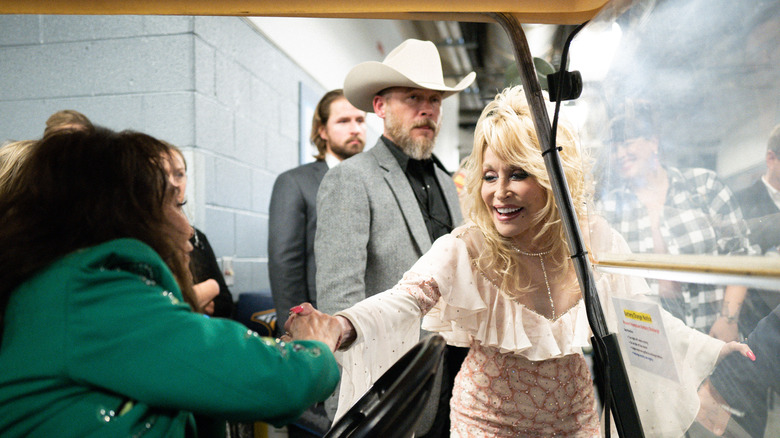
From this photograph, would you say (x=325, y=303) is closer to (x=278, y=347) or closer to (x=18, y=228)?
(x=278, y=347)

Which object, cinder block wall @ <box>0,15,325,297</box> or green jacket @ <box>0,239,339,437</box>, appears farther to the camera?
cinder block wall @ <box>0,15,325,297</box>

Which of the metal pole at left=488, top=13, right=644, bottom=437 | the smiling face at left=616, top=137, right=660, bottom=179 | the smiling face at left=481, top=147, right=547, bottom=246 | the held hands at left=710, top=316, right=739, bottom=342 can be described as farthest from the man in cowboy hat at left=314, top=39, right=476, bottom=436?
the held hands at left=710, top=316, right=739, bottom=342

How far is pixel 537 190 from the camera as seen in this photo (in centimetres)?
128

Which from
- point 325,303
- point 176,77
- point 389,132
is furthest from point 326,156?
point 325,303

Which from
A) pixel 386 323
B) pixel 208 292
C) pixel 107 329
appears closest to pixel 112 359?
pixel 107 329

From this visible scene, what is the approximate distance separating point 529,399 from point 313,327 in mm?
614

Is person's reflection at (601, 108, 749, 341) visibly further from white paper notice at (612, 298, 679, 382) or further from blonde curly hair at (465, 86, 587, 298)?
blonde curly hair at (465, 86, 587, 298)

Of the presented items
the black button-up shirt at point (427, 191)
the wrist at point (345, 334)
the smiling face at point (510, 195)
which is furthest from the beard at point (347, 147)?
the wrist at point (345, 334)

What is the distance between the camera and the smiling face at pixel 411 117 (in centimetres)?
189

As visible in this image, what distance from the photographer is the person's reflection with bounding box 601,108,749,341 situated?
2.22 ft

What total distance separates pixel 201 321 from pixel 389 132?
131cm

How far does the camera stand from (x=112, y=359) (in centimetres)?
62

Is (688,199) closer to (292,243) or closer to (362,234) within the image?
(362,234)

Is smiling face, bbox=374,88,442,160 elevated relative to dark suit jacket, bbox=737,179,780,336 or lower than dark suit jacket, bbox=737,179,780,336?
elevated
